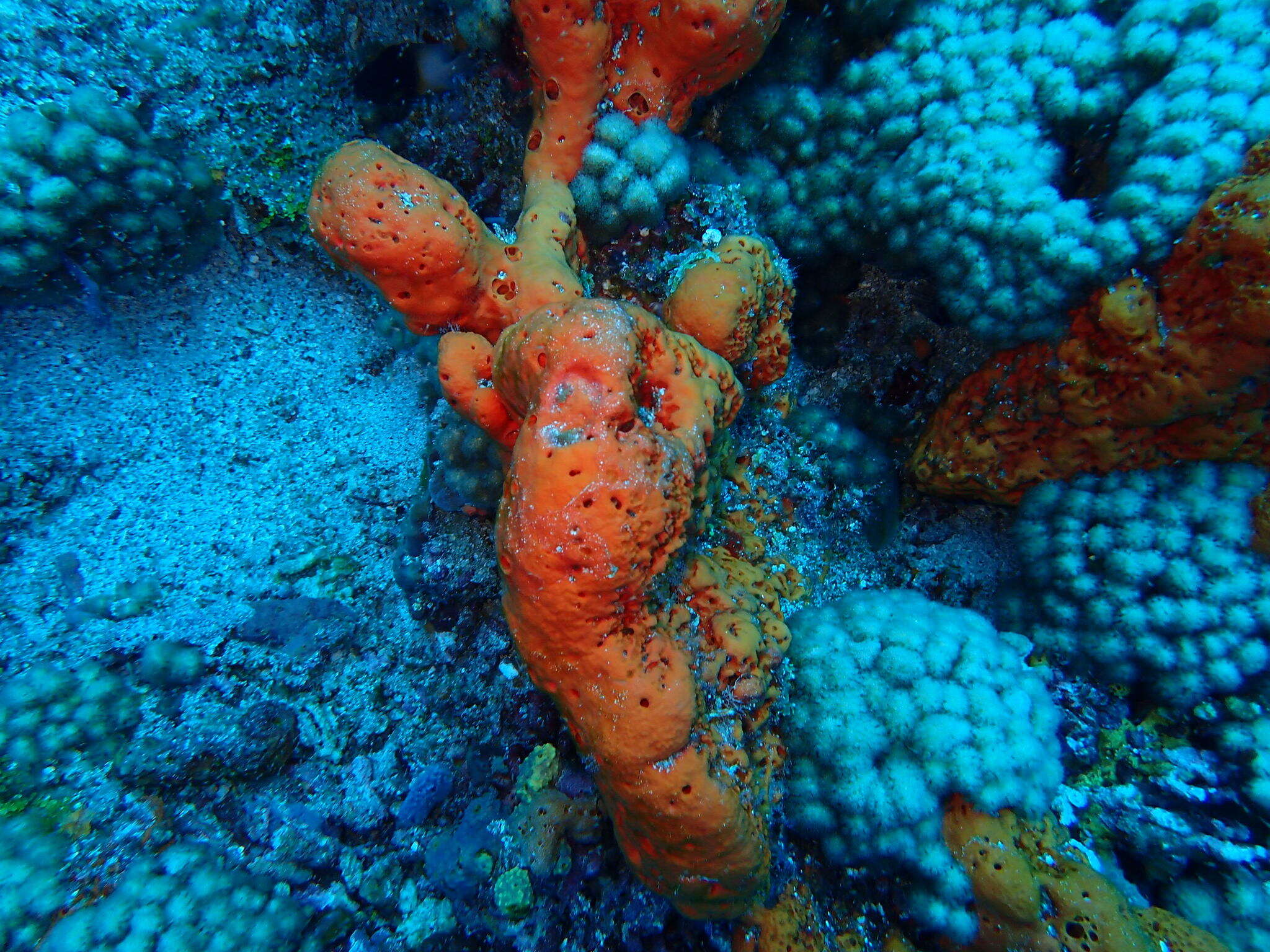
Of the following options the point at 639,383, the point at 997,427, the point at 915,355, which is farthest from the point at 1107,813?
the point at 639,383

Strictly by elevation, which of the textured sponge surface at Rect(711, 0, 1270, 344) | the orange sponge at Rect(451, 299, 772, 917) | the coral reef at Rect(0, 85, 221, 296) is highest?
the textured sponge surface at Rect(711, 0, 1270, 344)

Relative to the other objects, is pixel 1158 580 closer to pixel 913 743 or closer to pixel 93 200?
pixel 913 743

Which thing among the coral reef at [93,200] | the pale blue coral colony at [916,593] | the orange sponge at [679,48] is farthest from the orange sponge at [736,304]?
the coral reef at [93,200]

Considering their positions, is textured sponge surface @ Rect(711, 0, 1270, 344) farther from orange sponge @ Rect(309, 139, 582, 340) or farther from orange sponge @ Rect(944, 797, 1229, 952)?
orange sponge @ Rect(944, 797, 1229, 952)

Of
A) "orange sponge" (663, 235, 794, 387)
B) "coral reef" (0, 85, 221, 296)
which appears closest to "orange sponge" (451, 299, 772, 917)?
"orange sponge" (663, 235, 794, 387)

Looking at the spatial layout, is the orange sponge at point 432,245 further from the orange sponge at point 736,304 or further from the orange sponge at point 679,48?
the orange sponge at point 679,48

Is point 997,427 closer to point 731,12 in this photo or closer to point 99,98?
point 731,12
